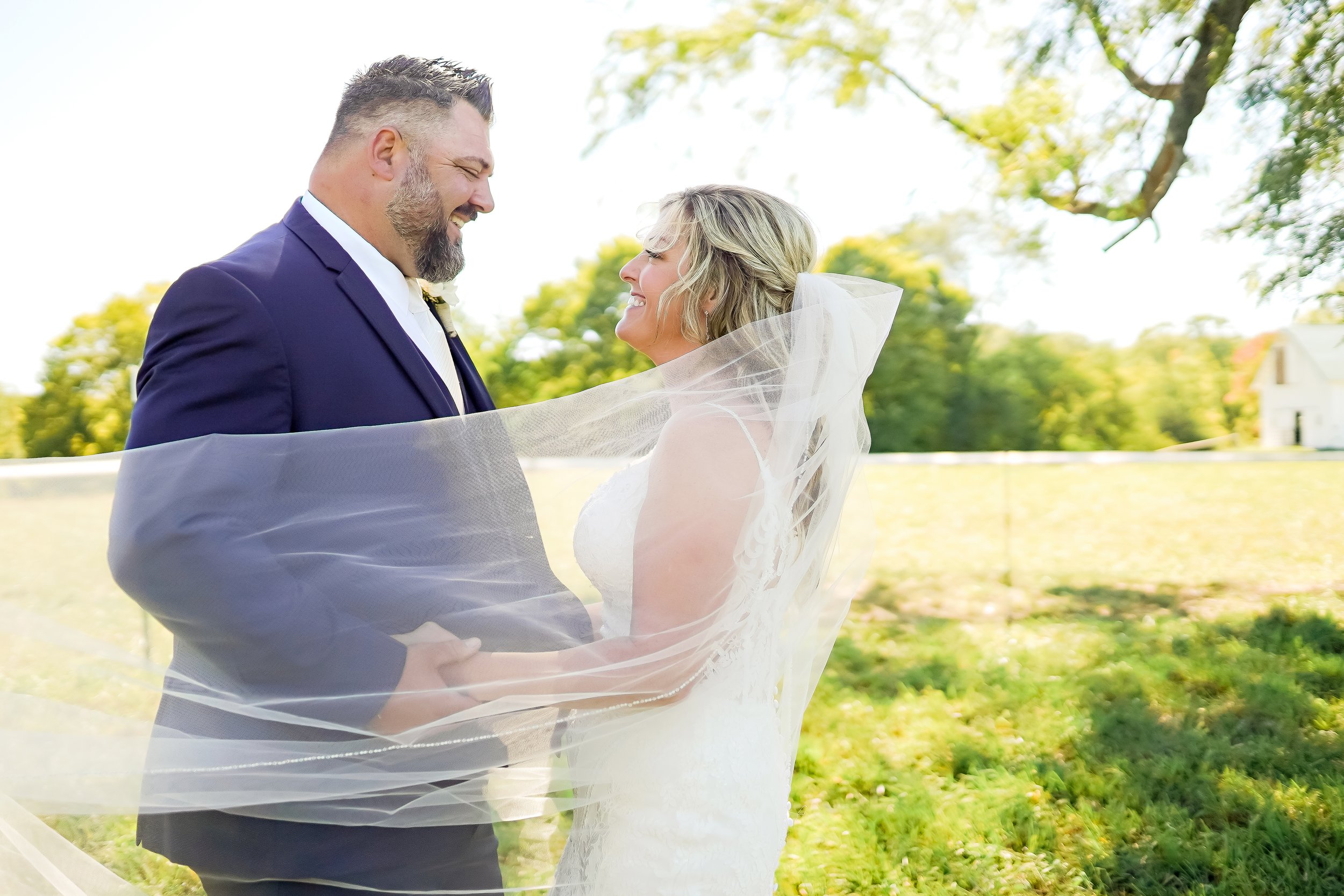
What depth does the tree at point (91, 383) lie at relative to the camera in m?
9.23

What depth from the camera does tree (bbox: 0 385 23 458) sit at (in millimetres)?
8070

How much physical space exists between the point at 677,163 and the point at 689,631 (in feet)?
22.0

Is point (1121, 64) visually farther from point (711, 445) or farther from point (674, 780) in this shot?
point (674, 780)

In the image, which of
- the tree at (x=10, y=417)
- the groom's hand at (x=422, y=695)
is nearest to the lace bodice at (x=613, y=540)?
the groom's hand at (x=422, y=695)

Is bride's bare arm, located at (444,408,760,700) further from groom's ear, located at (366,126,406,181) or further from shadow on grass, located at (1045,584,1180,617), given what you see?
shadow on grass, located at (1045,584,1180,617)

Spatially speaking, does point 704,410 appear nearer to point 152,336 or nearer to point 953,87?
point 152,336

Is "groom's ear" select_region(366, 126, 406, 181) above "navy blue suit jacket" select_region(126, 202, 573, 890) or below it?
above

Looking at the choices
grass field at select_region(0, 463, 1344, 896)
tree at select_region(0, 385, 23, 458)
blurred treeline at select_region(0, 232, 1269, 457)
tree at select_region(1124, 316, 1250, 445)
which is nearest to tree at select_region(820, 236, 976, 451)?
blurred treeline at select_region(0, 232, 1269, 457)

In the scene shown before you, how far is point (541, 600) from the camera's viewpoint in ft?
6.24

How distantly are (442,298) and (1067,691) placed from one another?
4257 mm

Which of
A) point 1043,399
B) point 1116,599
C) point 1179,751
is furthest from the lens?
point 1043,399

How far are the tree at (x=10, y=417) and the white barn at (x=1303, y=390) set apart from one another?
10266 millimetres

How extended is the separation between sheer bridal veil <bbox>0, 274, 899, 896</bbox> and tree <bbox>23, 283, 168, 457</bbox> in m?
8.36

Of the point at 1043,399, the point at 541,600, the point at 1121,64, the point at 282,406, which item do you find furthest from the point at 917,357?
the point at 282,406
